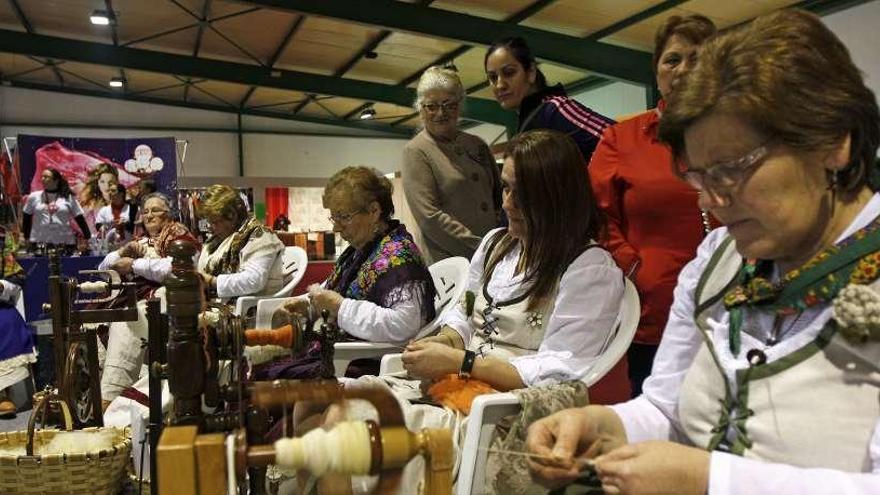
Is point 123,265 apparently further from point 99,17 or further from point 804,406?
point 99,17

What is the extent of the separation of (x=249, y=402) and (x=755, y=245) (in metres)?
0.66

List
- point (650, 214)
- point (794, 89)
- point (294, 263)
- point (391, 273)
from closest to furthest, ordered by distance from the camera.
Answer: point (794, 89), point (650, 214), point (391, 273), point (294, 263)

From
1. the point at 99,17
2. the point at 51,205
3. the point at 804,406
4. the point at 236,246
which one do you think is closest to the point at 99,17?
the point at 99,17

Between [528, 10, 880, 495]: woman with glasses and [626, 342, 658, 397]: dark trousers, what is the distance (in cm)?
93

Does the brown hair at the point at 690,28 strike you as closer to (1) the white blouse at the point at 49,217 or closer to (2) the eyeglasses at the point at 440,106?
(2) the eyeglasses at the point at 440,106

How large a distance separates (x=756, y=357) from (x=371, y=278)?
1634 mm

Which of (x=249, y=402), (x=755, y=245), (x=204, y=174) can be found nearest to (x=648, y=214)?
(x=755, y=245)

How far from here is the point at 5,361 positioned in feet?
12.4

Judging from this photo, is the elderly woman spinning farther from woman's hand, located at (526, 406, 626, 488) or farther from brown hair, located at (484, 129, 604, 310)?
woman's hand, located at (526, 406, 626, 488)

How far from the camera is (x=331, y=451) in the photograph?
0.65 meters

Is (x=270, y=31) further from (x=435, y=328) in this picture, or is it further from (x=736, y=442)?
(x=736, y=442)

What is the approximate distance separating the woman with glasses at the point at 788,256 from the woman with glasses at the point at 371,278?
1420mm

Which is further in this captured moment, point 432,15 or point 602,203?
point 432,15

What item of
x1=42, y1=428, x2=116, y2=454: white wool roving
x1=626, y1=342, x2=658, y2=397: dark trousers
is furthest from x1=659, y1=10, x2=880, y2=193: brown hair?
x1=42, y1=428, x2=116, y2=454: white wool roving
